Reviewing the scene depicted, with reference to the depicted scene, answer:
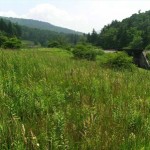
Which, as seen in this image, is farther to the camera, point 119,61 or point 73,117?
point 119,61

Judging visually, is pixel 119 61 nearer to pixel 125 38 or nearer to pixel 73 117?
pixel 73 117

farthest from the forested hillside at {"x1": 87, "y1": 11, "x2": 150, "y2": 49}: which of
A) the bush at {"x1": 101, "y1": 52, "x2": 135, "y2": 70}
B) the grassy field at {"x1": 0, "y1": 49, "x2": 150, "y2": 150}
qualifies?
the grassy field at {"x1": 0, "y1": 49, "x2": 150, "y2": 150}

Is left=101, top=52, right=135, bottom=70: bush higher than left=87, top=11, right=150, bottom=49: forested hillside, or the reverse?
left=87, top=11, right=150, bottom=49: forested hillside

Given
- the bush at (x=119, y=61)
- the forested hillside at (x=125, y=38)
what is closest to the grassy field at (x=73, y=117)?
the bush at (x=119, y=61)

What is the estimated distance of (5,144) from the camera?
380 cm

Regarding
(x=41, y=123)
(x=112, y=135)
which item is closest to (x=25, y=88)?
(x=41, y=123)

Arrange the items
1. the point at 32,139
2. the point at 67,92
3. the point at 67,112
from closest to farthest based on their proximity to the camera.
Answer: the point at 32,139 < the point at 67,112 < the point at 67,92

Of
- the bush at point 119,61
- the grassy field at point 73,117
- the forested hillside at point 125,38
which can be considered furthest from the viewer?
the forested hillside at point 125,38

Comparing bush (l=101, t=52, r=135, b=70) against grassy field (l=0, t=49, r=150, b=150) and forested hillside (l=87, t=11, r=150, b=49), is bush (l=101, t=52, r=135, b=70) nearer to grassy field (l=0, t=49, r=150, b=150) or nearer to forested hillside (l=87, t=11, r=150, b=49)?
grassy field (l=0, t=49, r=150, b=150)

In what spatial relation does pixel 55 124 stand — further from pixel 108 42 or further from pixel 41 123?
pixel 108 42

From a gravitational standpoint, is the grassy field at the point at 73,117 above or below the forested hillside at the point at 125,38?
below

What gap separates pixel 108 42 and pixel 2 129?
117958mm

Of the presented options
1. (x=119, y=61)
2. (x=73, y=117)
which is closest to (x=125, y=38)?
(x=119, y=61)

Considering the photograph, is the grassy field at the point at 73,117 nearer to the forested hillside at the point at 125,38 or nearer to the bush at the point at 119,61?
the bush at the point at 119,61
